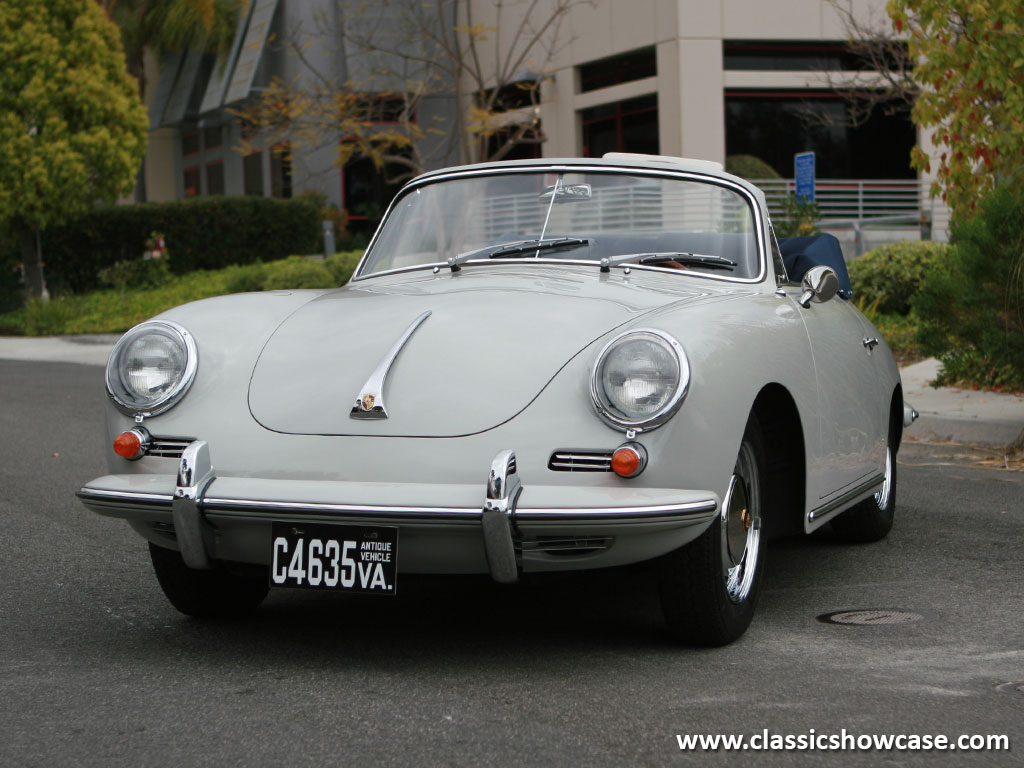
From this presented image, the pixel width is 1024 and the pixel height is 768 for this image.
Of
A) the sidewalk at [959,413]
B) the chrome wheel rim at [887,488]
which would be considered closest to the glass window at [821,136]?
the sidewalk at [959,413]

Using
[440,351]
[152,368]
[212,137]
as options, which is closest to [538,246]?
[440,351]

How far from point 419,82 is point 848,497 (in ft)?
55.7

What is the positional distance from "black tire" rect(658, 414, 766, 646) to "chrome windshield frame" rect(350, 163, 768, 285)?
82 cm

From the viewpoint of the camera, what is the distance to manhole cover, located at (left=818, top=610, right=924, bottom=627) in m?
4.22

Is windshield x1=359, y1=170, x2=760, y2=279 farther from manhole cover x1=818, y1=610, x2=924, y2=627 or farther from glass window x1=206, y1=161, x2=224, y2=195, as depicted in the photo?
glass window x1=206, y1=161, x2=224, y2=195

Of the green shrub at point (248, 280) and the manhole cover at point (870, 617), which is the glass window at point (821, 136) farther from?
the manhole cover at point (870, 617)

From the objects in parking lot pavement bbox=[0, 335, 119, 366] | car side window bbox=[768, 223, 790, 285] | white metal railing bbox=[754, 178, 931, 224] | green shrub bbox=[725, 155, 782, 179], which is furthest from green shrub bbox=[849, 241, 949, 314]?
car side window bbox=[768, 223, 790, 285]

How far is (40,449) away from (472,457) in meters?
5.83

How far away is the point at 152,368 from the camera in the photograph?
4.03 m

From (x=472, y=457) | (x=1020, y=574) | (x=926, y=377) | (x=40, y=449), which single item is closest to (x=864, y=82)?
(x=926, y=377)

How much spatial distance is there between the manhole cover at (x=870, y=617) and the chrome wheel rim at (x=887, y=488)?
126cm

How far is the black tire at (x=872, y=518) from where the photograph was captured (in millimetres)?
5505

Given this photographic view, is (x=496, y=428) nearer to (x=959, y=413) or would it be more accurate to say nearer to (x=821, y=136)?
(x=959, y=413)

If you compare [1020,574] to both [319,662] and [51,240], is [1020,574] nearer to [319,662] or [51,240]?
[319,662]
